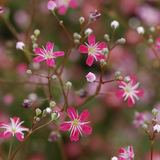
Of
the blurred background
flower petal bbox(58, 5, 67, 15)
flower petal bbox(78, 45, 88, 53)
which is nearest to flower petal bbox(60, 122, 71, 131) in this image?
flower petal bbox(78, 45, 88, 53)

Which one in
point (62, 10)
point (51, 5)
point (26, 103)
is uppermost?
point (62, 10)

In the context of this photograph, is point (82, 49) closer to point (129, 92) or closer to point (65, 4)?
point (129, 92)

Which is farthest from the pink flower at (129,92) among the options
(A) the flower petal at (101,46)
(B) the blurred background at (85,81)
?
(B) the blurred background at (85,81)

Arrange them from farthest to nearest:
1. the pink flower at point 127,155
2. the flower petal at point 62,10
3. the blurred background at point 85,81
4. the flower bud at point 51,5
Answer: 1. the blurred background at point 85,81
2. the flower petal at point 62,10
3. the flower bud at point 51,5
4. the pink flower at point 127,155

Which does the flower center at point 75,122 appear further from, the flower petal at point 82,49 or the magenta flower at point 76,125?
the flower petal at point 82,49

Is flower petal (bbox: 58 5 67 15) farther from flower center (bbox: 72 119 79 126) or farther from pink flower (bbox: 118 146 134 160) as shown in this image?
pink flower (bbox: 118 146 134 160)

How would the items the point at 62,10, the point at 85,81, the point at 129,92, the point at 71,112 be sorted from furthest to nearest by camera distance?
the point at 85,81 → the point at 62,10 → the point at 129,92 → the point at 71,112

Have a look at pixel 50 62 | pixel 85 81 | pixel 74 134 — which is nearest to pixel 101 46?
pixel 50 62

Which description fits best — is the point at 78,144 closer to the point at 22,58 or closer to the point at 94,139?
the point at 94,139

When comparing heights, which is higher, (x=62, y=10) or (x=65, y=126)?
(x=62, y=10)
